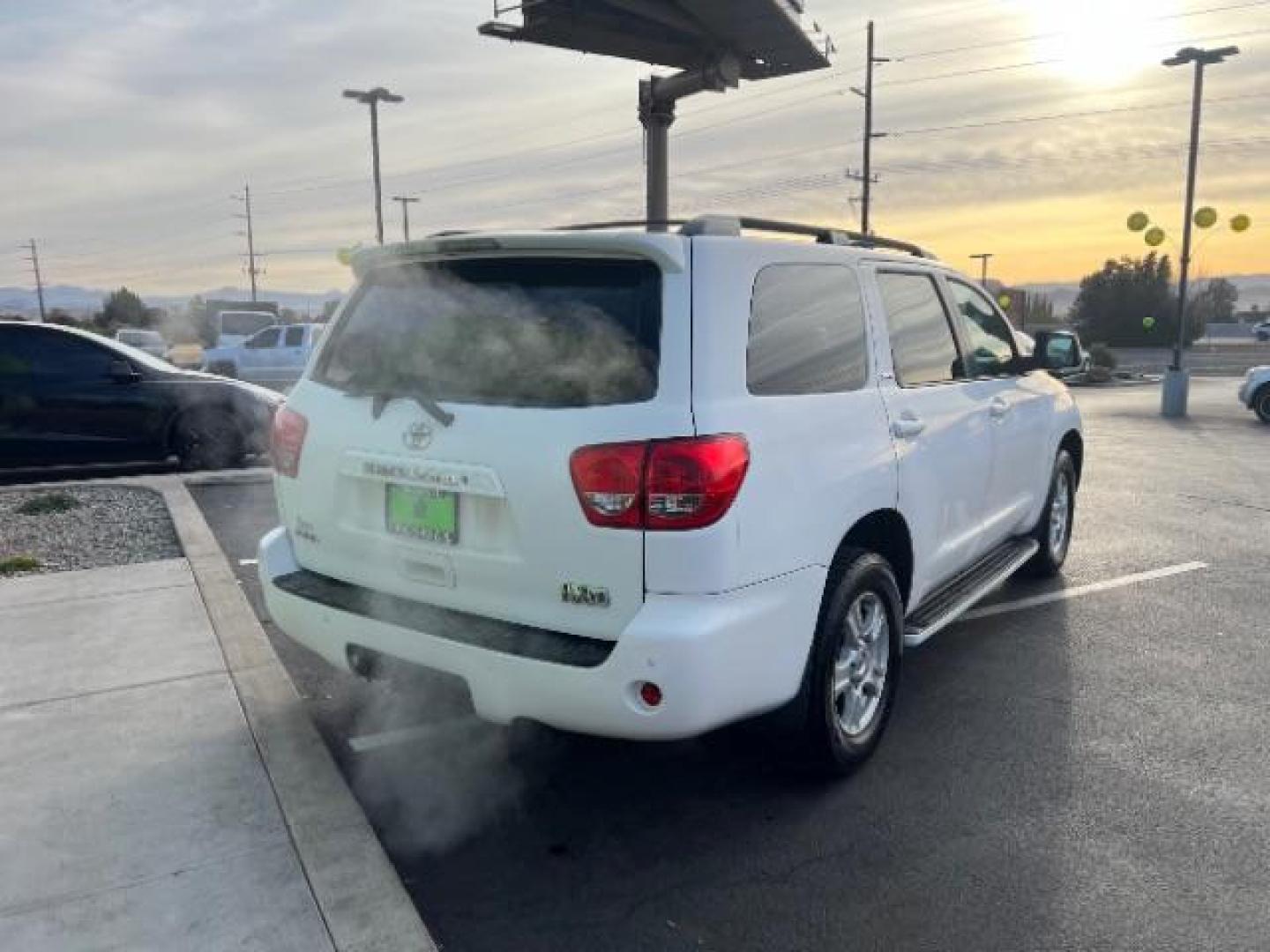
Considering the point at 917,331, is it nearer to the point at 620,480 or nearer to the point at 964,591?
the point at 964,591

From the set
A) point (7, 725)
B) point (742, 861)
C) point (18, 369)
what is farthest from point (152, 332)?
point (742, 861)

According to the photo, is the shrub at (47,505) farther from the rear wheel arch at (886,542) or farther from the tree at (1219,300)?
the tree at (1219,300)

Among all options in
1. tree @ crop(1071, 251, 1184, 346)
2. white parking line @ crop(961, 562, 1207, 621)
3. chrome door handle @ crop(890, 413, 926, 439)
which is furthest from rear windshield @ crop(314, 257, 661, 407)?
tree @ crop(1071, 251, 1184, 346)

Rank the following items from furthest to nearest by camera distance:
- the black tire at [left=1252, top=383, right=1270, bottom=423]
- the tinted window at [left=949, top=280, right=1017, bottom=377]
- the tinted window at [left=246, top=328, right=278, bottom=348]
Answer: the tinted window at [left=246, top=328, right=278, bottom=348] → the black tire at [left=1252, top=383, right=1270, bottom=423] → the tinted window at [left=949, top=280, right=1017, bottom=377]

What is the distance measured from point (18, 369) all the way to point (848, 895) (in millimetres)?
8710

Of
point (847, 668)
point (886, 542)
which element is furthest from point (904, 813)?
point (886, 542)

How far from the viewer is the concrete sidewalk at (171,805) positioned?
2.61 metres

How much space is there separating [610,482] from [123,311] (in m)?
65.1

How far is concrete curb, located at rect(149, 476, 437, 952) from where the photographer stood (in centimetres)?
260

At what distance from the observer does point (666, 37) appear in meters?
23.7

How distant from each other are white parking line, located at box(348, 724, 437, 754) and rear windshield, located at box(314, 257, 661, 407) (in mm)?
1333

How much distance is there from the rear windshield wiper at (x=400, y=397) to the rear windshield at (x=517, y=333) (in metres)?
0.01

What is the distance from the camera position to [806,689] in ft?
10.5

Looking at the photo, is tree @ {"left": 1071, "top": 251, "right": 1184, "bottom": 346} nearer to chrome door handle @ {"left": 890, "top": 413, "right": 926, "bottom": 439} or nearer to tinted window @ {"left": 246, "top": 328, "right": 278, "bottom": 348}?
tinted window @ {"left": 246, "top": 328, "right": 278, "bottom": 348}
